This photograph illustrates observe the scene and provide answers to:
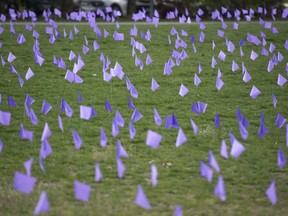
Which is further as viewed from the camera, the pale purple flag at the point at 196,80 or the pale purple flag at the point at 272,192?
the pale purple flag at the point at 196,80

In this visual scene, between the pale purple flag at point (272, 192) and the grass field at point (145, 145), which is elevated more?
the grass field at point (145, 145)

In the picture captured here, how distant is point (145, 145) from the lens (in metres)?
6.49

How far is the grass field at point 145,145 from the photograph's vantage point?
16.4 feet

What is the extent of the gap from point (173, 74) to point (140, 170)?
490 cm

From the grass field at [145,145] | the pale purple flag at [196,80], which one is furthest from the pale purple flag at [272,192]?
the pale purple flag at [196,80]

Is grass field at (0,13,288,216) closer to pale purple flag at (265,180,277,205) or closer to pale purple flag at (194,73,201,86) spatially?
pale purple flag at (194,73,201,86)

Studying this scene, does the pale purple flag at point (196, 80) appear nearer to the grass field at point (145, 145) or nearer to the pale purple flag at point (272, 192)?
the grass field at point (145, 145)

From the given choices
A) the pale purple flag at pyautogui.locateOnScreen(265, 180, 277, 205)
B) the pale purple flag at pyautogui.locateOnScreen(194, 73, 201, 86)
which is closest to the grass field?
the pale purple flag at pyautogui.locateOnScreen(194, 73, 201, 86)

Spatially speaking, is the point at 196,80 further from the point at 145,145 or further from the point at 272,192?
the point at 272,192

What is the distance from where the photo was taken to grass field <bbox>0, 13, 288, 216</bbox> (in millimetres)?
4988

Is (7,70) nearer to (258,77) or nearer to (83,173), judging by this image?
(258,77)

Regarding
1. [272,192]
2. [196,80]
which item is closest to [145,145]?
[272,192]

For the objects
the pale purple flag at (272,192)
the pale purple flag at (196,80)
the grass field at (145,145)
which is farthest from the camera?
the pale purple flag at (196,80)

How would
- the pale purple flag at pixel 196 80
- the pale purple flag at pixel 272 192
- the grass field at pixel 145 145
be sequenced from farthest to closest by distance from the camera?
the pale purple flag at pixel 196 80 → the grass field at pixel 145 145 → the pale purple flag at pixel 272 192
